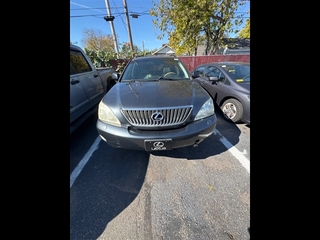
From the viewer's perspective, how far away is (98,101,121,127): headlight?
186 cm

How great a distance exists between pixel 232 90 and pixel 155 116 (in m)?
2.63

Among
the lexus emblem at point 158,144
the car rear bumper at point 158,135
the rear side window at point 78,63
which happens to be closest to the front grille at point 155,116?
the car rear bumper at point 158,135

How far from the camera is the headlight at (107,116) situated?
1.86m

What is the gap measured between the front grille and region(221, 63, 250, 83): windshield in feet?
8.90

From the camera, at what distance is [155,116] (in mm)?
1761

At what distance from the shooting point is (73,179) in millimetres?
2023

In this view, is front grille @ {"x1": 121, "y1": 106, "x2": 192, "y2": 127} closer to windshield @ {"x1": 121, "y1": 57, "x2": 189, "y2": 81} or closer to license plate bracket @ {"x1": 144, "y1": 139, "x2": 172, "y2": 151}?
license plate bracket @ {"x1": 144, "y1": 139, "x2": 172, "y2": 151}

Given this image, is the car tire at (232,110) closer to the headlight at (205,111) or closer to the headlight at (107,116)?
the headlight at (205,111)

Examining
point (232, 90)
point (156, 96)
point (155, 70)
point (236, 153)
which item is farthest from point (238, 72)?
point (156, 96)

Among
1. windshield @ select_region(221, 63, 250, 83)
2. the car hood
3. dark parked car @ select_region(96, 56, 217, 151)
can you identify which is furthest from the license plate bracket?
windshield @ select_region(221, 63, 250, 83)

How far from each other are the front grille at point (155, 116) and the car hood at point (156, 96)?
78 mm

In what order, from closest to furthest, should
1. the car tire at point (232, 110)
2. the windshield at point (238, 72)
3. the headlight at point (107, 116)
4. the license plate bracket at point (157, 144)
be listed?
1. the license plate bracket at point (157, 144)
2. the headlight at point (107, 116)
3. the car tire at point (232, 110)
4. the windshield at point (238, 72)
